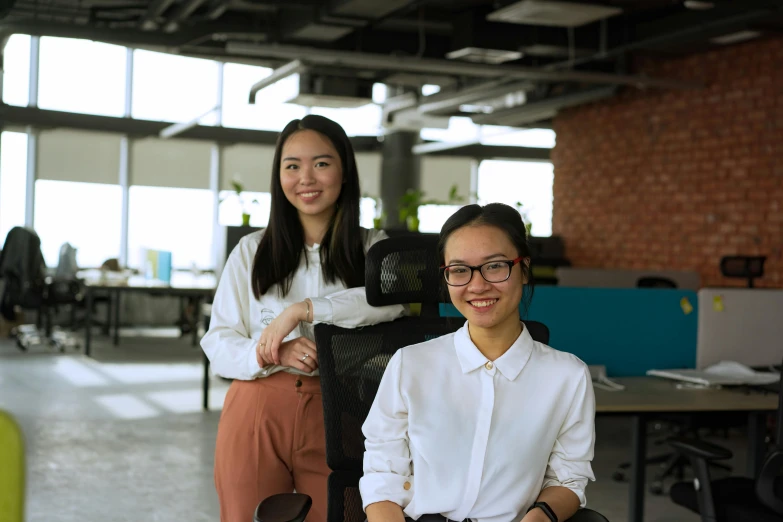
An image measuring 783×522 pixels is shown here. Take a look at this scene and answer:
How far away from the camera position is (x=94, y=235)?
13.2 meters

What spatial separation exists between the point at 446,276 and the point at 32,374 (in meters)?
7.35

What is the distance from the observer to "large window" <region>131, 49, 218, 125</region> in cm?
1316

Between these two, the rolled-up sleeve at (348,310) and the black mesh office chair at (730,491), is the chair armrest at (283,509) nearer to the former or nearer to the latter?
the rolled-up sleeve at (348,310)

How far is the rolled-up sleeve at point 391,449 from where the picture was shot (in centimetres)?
176

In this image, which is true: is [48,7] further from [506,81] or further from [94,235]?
[506,81]

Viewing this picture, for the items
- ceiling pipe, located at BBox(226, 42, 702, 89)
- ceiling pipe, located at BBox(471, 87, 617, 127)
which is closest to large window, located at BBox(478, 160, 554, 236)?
ceiling pipe, located at BBox(471, 87, 617, 127)

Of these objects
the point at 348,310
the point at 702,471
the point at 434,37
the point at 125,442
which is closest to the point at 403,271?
the point at 348,310

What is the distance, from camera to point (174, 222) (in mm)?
13844

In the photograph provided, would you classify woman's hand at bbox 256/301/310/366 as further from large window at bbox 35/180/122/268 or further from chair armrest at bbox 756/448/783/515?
large window at bbox 35/180/122/268

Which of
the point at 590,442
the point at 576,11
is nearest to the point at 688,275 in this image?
the point at 576,11

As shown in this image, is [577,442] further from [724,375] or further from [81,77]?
[81,77]

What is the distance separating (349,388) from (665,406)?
1552mm

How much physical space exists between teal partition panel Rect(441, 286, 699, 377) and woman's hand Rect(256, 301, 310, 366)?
6.99ft

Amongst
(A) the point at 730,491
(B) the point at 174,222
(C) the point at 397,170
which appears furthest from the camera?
(B) the point at 174,222
